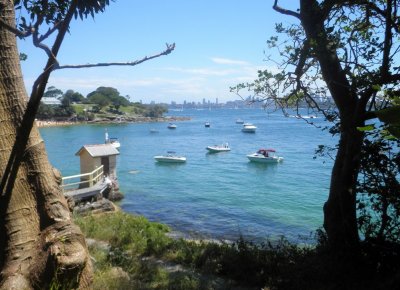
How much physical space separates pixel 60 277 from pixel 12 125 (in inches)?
63.7

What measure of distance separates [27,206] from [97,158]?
2387cm

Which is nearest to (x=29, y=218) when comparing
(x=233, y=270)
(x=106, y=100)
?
(x=233, y=270)

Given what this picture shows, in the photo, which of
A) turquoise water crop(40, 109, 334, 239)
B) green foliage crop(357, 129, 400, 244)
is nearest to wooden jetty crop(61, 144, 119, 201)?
turquoise water crop(40, 109, 334, 239)

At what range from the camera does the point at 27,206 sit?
4.08 m

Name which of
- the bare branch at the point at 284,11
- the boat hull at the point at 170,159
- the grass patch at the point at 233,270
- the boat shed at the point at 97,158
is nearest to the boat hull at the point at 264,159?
the boat hull at the point at 170,159

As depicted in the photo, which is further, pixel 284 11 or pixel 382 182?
pixel 284 11

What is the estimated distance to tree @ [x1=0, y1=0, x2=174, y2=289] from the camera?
384cm

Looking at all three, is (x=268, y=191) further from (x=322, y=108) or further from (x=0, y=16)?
(x=0, y=16)

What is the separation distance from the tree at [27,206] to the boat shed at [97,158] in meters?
23.1

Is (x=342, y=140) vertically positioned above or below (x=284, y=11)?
below

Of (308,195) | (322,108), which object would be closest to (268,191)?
(308,195)

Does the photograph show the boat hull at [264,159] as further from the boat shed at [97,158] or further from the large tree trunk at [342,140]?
the large tree trunk at [342,140]

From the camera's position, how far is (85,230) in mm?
11906

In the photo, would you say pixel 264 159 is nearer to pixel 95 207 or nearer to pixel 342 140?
pixel 95 207
